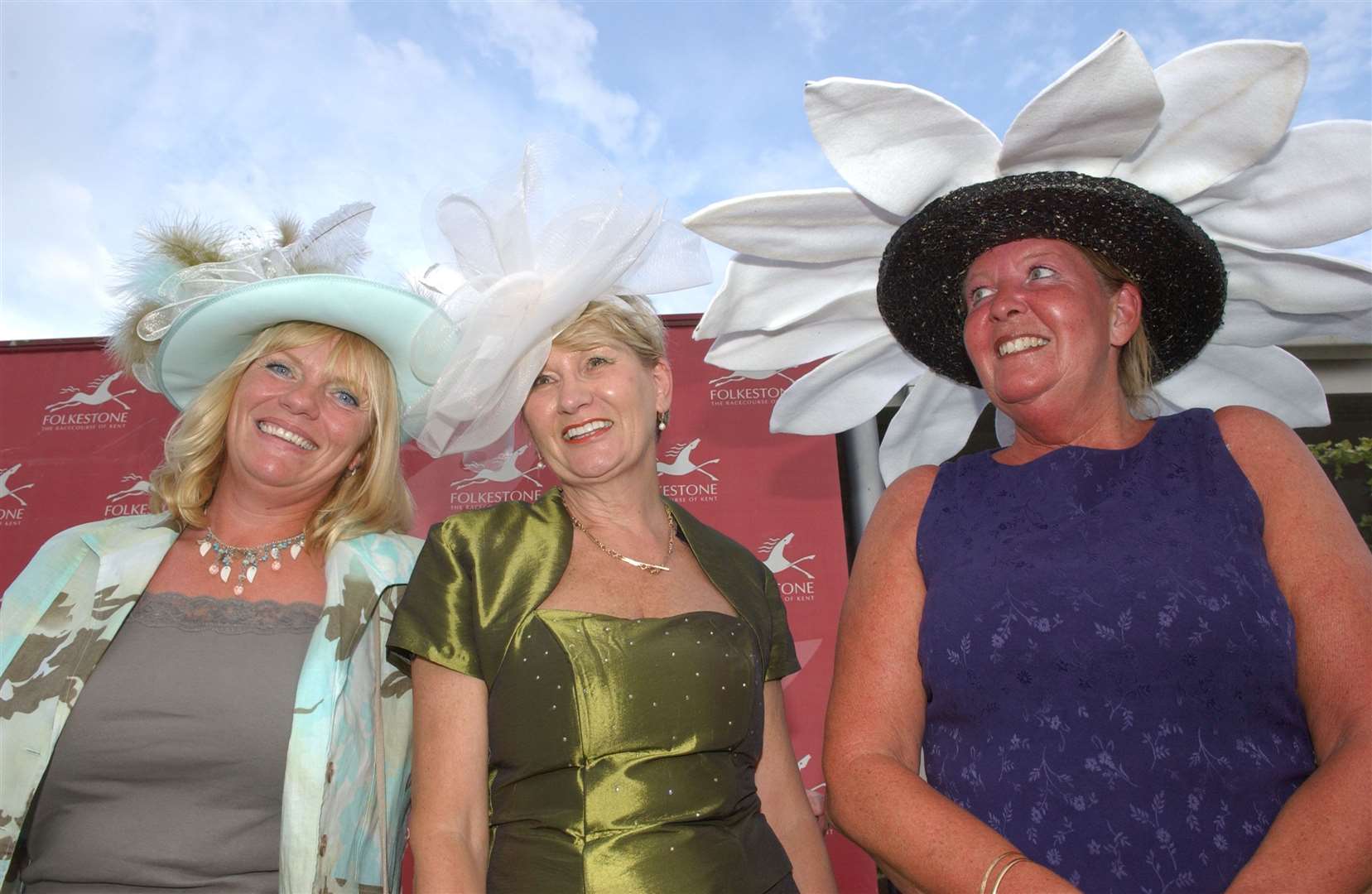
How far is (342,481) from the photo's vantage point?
2.65 metres

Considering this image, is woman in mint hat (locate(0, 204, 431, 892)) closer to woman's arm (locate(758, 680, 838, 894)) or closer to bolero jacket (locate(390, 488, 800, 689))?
bolero jacket (locate(390, 488, 800, 689))

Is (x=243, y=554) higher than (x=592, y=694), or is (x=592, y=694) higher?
(x=243, y=554)

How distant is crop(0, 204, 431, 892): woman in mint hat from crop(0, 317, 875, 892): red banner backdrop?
1.24 m

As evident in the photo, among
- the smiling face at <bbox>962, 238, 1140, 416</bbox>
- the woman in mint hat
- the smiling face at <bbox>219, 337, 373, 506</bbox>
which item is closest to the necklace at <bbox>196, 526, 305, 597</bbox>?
the woman in mint hat

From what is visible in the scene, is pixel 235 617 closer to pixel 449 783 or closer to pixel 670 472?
pixel 449 783

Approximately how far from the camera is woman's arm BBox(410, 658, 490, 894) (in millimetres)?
1829

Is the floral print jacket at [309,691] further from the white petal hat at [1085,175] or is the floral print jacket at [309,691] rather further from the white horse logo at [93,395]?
the white horse logo at [93,395]

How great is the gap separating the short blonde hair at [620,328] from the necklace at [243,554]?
79 cm

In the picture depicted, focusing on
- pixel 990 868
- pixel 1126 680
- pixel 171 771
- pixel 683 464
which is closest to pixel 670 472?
pixel 683 464

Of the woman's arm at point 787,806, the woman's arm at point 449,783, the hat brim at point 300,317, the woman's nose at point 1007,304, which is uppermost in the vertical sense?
the hat brim at point 300,317

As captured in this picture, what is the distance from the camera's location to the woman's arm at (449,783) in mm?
1829

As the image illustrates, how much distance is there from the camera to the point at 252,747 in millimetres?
2137

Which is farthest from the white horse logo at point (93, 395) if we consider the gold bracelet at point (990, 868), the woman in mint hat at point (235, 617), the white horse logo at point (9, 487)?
the gold bracelet at point (990, 868)

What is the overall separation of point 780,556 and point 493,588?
1857 millimetres
